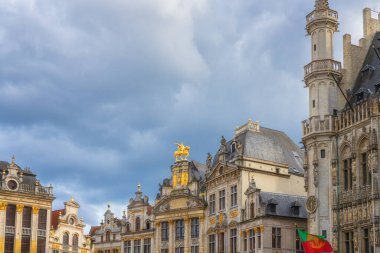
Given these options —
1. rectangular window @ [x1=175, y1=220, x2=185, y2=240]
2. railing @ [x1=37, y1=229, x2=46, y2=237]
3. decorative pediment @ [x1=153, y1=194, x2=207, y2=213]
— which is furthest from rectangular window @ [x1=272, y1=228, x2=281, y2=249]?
railing @ [x1=37, y1=229, x2=46, y2=237]

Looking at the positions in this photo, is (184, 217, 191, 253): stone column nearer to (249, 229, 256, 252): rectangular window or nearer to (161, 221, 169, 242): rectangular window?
(161, 221, 169, 242): rectangular window

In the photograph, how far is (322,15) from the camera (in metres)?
62.7

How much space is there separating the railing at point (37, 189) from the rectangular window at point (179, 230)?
59.2 feet

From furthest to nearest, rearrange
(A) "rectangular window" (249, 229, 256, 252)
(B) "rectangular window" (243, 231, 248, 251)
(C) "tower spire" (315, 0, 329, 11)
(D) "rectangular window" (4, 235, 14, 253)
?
(D) "rectangular window" (4, 235, 14, 253) < (B) "rectangular window" (243, 231, 248, 251) < (A) "rectangular window" (249, 229, 256, 252) < (C) "tower spire" (315, 0, 329, 11)

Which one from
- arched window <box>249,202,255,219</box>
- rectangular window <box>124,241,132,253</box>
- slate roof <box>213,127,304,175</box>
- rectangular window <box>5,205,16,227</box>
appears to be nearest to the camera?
arched window <box>249,202,255,219</box>

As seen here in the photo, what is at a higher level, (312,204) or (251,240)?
(312,204)


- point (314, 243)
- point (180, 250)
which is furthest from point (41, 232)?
point (314, 243)

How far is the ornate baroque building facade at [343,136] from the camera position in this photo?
5581 cm

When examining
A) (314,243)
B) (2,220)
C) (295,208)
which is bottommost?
(314,243)

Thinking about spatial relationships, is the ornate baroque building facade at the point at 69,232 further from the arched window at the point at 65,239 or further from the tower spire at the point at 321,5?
the tower spire at the point at 321,5

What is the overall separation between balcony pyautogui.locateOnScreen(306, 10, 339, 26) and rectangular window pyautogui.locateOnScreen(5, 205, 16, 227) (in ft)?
141

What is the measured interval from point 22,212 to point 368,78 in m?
45.5

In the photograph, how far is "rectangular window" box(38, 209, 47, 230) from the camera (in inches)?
3501

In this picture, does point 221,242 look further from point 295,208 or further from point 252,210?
point 295,208
